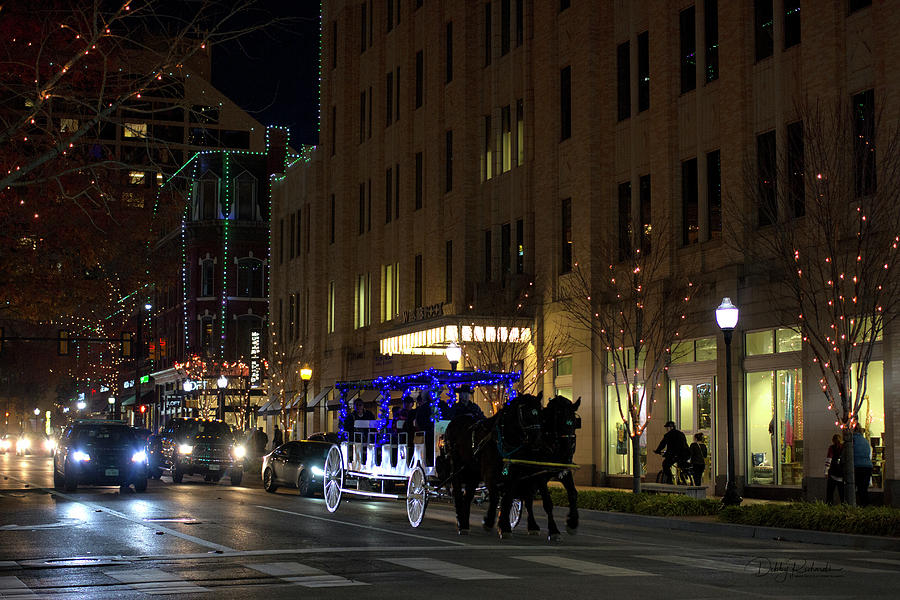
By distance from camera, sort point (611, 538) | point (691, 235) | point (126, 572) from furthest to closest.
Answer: point (691, 235), point (611, 538), point (126, 572)

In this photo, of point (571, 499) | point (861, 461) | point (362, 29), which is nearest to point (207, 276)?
point (362, 29)

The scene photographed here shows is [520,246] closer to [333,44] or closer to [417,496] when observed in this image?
[417,496]

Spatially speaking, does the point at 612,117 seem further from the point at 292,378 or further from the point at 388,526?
the point at 292,378

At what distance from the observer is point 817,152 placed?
23500mm

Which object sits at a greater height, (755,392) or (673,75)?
(673,75)

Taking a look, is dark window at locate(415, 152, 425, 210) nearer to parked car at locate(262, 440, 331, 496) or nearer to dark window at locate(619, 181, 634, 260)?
dark window at locate(619, 181, 634, 260)

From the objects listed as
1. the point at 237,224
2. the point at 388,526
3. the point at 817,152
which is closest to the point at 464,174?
the point at 817,152

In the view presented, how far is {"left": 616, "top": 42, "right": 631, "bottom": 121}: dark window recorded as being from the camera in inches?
1357

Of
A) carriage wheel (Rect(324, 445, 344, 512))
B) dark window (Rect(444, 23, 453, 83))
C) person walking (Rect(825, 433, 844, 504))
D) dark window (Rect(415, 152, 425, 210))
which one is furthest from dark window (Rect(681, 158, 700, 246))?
dark window (Rect(415, 152, 425, 210))

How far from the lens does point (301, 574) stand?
12.6 m

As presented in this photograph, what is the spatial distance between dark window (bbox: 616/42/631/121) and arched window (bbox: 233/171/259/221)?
44910 mm

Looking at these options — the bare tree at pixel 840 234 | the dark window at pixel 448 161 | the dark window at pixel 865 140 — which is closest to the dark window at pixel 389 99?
the dark window at pixel 448 161

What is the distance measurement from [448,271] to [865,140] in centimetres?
2095

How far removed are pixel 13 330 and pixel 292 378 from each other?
39.5m
